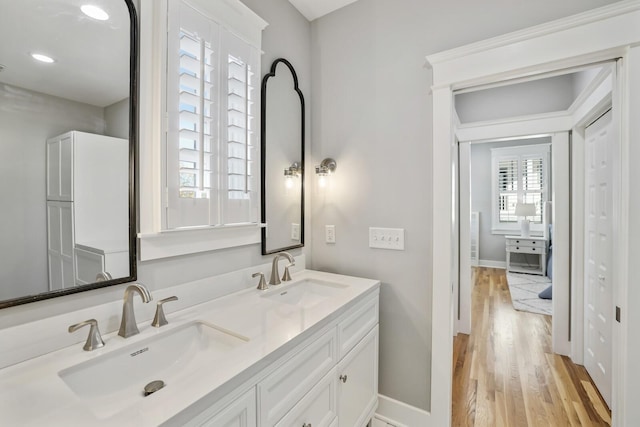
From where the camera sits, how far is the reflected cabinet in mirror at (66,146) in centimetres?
87

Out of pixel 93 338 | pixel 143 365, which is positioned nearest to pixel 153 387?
pixel 143 365

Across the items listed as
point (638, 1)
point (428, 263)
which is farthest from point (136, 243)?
point (638, 1)

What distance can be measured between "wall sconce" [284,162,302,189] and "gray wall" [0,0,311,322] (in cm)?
47

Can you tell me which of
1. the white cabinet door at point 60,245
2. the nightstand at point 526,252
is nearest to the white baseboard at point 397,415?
the white cabinet door at point 60,245

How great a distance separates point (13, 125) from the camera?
87cm

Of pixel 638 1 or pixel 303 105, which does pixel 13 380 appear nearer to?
pixel 303 105

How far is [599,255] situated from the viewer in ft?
6.81

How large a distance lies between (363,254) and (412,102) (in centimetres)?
100

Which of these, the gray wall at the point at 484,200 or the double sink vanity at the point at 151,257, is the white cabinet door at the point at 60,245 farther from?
the gray wall at the point at 484,200

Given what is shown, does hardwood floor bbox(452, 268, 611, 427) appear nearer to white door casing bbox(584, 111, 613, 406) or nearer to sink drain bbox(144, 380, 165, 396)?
white door casing bbox(584, 111, 613, 406)

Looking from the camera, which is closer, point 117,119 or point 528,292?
point 117,119

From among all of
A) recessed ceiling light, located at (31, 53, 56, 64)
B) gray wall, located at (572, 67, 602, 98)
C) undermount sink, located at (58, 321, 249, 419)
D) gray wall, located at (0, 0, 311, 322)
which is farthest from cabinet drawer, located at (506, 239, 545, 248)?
recessed ceiling light, located at (31, 53, 56, 64)

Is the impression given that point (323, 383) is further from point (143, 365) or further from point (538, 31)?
point (538, 31)

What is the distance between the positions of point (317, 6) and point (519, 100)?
88.2 inches
